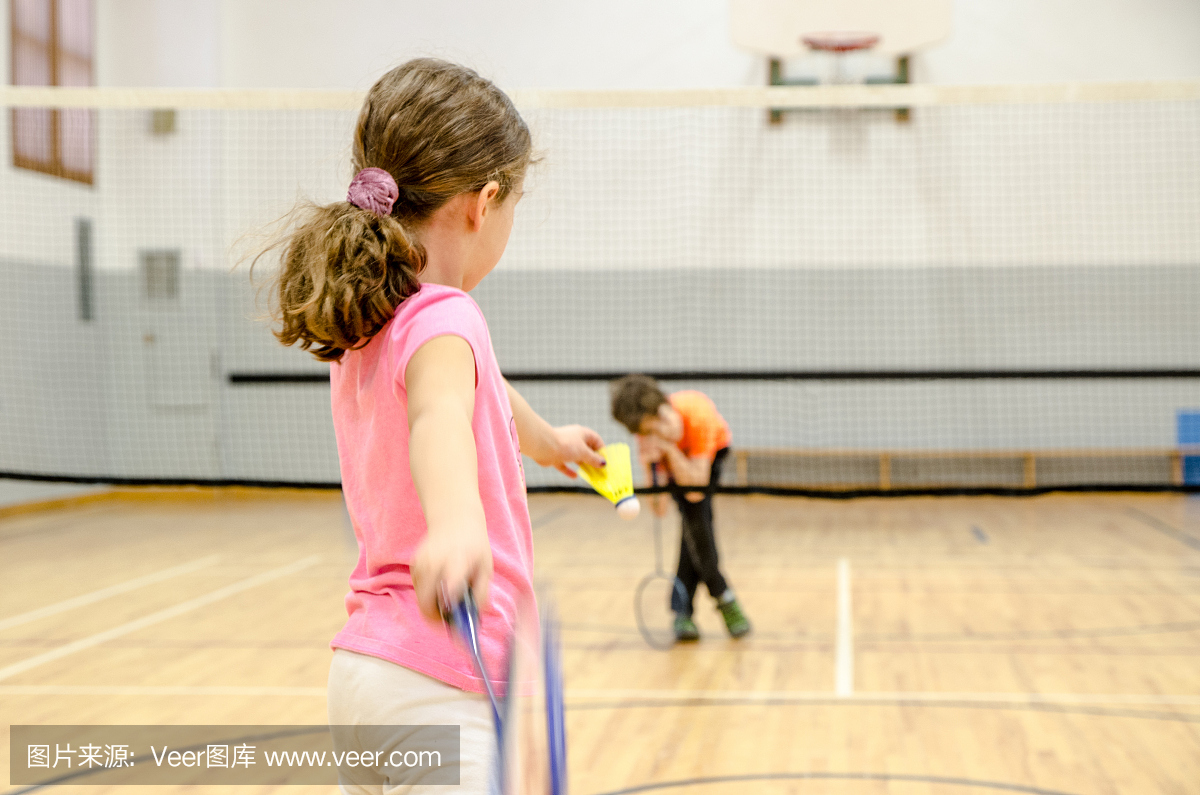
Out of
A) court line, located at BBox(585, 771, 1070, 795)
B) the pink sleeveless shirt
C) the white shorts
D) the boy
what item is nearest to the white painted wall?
the boy

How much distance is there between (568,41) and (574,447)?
7.84 m

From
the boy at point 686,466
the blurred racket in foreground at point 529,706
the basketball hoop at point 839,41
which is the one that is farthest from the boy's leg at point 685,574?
the basketball hoop at point 839,41

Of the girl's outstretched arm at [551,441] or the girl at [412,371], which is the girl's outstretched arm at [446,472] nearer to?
the girl at [412,371]

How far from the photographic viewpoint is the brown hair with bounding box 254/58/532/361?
93 centimetres

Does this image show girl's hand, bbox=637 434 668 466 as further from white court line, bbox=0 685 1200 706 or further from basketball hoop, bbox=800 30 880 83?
basketball hoop, bbox=800 30 880 83

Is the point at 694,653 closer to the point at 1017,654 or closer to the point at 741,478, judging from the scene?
the point at 1017,654

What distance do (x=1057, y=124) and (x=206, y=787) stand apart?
24.3 feet

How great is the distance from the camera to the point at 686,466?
440 cm

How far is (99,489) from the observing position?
879 centimetres

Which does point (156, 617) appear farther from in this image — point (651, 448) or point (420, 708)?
point (420, 708)

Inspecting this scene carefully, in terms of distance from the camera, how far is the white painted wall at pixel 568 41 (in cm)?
811

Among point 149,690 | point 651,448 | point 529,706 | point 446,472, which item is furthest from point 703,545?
point 446,472

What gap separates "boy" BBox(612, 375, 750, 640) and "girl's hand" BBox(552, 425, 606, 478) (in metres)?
2.80

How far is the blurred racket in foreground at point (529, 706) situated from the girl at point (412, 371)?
0.02 meters
